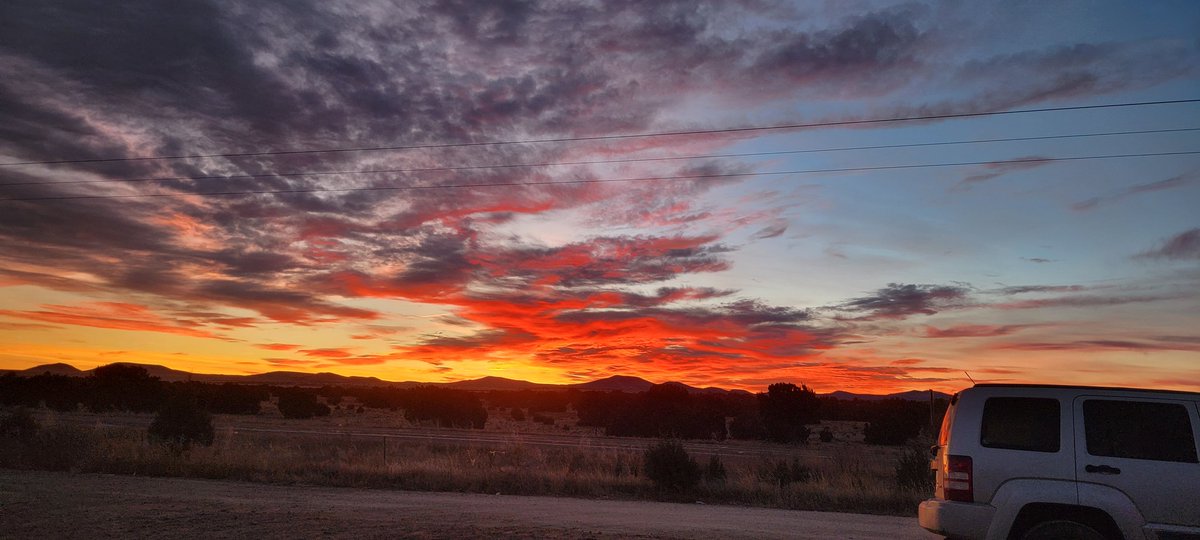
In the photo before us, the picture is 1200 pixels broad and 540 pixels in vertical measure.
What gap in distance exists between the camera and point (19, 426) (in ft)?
95.1

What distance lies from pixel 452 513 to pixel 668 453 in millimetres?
8055

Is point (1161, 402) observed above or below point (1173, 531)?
above

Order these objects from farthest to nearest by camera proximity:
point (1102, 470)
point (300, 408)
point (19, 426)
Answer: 1. point (300, 408)
2. point (19, 426)
3. point (1102, 470)

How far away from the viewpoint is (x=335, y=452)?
33.1 metres

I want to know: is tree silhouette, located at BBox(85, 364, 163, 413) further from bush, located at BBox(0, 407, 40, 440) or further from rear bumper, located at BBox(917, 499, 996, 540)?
rear bumper, located at BBox(917, 499, 996, 540)

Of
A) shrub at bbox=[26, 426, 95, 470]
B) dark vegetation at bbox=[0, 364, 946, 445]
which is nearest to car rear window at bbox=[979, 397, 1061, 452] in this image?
shrub at bbox=[26, 426, 95, 470]

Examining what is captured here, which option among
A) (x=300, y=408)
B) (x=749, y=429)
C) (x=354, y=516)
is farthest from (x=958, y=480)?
(x=300, y=408)

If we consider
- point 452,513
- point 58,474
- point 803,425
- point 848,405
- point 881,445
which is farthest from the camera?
point 848,405

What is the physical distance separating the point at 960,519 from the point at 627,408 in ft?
193

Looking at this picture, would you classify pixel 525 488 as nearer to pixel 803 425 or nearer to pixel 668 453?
pixel 668 453

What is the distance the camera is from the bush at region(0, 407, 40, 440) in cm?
2653

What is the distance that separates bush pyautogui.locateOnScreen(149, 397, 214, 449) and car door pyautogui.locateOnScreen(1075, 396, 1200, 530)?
90.3ft

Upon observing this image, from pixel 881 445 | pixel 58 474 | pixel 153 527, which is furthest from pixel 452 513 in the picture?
pixel 881 445

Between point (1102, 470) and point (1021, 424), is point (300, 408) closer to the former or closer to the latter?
point (1021, 424)
